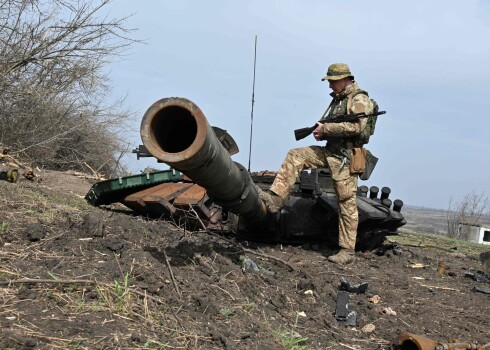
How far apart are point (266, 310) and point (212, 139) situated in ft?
4.57


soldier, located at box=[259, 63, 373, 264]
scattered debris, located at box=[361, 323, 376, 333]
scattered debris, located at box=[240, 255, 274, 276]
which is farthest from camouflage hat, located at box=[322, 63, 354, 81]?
scattered debris, located at box=[361, 323, 376, 333]

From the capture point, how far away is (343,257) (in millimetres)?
6926

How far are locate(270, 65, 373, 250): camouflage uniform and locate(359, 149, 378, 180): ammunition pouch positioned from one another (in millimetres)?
297

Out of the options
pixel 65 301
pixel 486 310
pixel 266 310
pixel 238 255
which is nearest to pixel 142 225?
pixel 238 255

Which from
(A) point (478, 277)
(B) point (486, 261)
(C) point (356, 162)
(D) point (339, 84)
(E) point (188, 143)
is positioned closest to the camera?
(E) point (188, 143)

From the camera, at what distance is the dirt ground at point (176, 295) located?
10.6 ft

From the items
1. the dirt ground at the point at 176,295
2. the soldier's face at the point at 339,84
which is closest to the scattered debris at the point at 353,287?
the dirt ground at the point at 176,295

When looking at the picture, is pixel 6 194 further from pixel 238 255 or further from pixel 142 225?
pixel 238 255

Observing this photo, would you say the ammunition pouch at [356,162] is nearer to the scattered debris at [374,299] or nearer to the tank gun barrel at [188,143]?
the scattered debris at [374,299]

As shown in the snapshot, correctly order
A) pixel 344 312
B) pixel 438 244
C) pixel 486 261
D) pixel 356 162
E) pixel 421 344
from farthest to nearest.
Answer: pixel 438 244 → pixel 486 261 → pixel 356 162 → pixel 344 312 → pixel 421 344

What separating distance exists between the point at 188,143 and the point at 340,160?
3.21m

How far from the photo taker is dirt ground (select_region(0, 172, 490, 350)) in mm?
3230

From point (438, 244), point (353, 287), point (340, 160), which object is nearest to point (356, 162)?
point (340, 160)

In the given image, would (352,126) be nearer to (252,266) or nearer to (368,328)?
(252,266)
